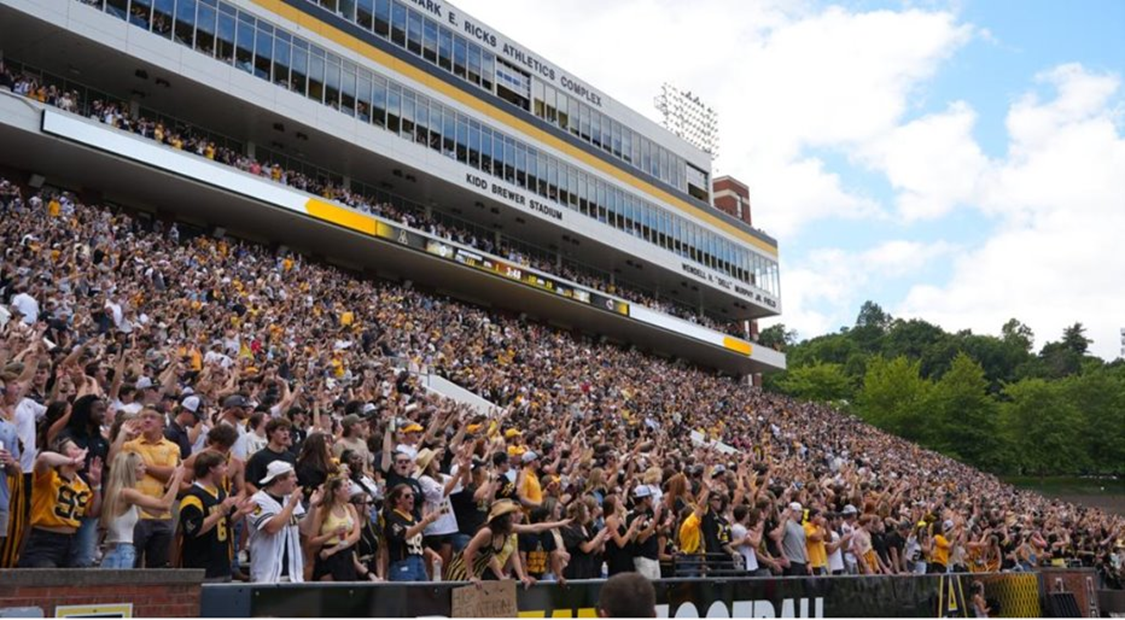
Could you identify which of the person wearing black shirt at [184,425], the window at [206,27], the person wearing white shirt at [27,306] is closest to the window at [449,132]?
the window at [206,27]

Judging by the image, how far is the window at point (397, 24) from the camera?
4066cm

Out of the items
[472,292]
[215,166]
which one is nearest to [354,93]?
[215,166]

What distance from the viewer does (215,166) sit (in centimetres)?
3228

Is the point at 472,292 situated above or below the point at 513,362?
above

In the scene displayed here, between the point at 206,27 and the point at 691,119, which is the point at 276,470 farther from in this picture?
the point at 691,119

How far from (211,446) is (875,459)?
43.0 m

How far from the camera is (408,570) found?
848 cm

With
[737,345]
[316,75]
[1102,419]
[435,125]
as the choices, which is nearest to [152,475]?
[316,75]

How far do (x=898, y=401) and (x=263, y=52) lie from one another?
5778 centimetres

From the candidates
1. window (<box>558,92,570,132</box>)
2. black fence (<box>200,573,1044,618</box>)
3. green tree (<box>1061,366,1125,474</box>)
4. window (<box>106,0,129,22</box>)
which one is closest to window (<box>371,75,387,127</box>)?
window (<box>106,0,129,22</box>)

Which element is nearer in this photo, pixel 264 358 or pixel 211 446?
pixel 211 446

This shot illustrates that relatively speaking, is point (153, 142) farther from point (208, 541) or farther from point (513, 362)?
point (208, 541)

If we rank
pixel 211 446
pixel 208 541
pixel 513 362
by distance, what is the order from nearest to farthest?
1. pixel 208 541
2. pixel 211 446
3. pixel 513 362

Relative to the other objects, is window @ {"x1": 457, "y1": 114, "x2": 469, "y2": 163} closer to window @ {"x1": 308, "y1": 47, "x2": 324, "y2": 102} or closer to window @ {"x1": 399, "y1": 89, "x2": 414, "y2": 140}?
window @ {"x1": 399, "y1": 89, "x2": 414, "y2": 140}
